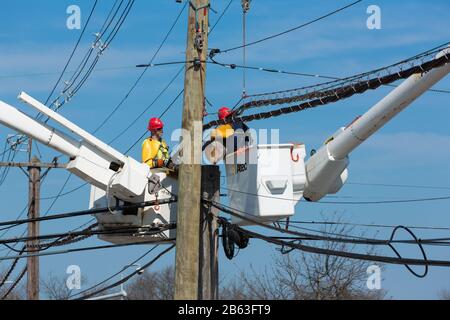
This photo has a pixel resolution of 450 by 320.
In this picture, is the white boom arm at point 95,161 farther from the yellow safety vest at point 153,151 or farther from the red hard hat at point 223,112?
the red hard hat at point 223,112

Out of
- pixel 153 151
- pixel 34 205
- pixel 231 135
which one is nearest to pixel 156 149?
pixel 153 151

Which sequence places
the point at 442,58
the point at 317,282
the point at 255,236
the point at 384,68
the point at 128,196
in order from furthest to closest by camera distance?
the point at 317,282 < the point at 128,196 < the point at 255,236 < the point at 384,68 < the point at 442,58

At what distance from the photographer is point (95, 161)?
18000mm

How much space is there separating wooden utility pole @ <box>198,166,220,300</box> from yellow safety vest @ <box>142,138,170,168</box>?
6.63 feet

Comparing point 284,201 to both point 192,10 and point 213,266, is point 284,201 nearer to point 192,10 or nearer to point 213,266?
point 213,266

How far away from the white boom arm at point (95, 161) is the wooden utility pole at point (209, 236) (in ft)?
5.03

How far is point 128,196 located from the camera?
719 inches

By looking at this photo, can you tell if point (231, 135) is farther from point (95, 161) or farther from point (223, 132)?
point (95, 161)

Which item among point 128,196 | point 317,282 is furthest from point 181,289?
point 317,282

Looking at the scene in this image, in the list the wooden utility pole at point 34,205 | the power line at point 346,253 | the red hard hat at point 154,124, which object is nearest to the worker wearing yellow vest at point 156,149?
the red hard hat at point 154,124

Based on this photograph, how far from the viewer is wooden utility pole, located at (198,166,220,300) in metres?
16.7

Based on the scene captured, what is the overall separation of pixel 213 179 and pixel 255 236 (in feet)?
3.75

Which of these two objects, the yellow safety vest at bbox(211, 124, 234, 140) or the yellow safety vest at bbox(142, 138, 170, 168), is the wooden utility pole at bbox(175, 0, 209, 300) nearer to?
the yellow safety vest at bbox(211, 124, 234, 140)
